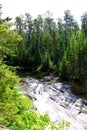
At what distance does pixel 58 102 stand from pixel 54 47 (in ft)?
128

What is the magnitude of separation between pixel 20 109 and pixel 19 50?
6324cm

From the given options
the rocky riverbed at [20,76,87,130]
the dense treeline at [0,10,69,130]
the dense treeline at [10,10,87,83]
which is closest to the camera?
the dense treeline at [0,10,69,130]

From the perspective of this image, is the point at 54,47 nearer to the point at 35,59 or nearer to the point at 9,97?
the point at 35,59

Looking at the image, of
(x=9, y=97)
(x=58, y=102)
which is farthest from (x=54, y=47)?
(x=9, y=97)

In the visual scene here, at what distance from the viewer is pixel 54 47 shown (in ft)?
263

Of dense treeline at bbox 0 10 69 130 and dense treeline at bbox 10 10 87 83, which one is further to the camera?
dense treeline at bbox 10 10 87 83

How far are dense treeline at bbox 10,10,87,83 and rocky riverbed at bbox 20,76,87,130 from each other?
5.18 meters

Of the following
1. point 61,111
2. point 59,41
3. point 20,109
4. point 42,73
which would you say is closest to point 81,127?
point 61,111

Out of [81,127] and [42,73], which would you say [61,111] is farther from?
[42,73]

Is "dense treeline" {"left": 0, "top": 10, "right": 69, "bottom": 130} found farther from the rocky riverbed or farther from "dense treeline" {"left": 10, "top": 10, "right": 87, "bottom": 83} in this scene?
"dense treeline" {"left": 10, "top": 10, "right": 87, "bottom": 83}

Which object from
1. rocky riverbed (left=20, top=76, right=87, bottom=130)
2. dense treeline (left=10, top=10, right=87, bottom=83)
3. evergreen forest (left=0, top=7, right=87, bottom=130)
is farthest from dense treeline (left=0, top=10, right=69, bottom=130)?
dense treeline (left=10, top=10, right=87, bottom=83)

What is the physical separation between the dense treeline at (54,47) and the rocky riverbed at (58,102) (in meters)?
5.18

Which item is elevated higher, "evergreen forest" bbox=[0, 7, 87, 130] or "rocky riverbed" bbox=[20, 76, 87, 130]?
"evergreen forest" bbox=[0, 7, 87, 130]

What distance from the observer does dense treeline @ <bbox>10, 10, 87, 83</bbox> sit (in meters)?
60.1
